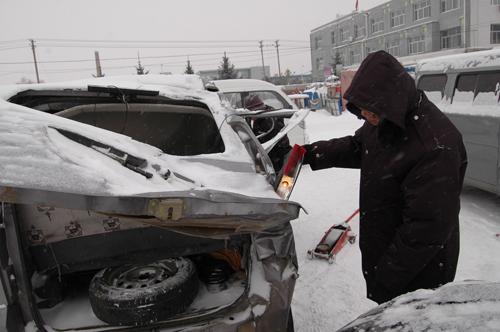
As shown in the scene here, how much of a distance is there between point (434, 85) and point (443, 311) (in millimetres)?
5098

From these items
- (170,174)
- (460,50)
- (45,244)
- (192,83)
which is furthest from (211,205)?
(460,50)

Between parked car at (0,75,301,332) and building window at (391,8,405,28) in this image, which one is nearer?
parked car at (0,75,301,332)

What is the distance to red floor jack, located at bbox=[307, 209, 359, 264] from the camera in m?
3.52

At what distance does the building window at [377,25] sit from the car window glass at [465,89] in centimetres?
4075

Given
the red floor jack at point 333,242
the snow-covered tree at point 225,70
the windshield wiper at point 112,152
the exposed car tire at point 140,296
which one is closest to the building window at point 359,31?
the snow-covered tree at point 225,70

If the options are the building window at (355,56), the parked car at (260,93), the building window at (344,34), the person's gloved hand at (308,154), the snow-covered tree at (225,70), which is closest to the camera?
the person's gloved hand at (308,154)

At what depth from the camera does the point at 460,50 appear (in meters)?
29.3

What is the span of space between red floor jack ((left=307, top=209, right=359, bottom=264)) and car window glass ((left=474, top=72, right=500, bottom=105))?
2.52 m

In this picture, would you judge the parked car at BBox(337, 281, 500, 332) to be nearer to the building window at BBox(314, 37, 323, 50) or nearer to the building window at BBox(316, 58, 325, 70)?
the building window at BBox(316, 58, 325, 70)

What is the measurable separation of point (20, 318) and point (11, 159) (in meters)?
0.94

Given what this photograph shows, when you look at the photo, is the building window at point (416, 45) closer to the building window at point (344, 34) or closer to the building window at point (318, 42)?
the building window at point (344, 34)

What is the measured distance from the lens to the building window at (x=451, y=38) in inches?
1262

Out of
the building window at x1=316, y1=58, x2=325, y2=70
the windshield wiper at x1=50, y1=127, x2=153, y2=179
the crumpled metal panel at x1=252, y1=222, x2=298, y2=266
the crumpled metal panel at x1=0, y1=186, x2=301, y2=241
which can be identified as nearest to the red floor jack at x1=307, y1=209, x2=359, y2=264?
the crumpled metal panel at x1=252, y1=222, x2=298, y2=266

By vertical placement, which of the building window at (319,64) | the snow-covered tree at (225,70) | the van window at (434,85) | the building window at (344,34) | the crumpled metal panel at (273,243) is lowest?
the crumpled metal panel at (273,243)
